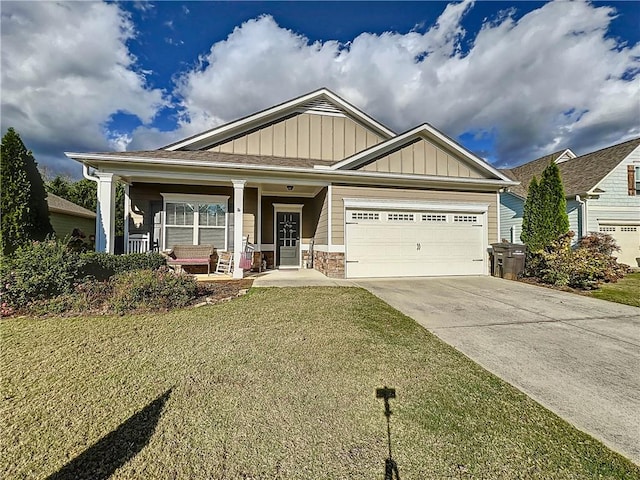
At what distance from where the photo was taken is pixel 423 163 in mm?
10031

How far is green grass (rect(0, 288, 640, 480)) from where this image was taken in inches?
73.3

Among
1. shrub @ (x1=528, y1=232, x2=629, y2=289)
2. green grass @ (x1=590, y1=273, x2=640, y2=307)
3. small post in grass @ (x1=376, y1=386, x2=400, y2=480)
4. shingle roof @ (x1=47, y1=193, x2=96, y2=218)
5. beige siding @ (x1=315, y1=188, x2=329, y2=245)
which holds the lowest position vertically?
small post in grass @ (x1=376, y1=386, x2=400, y2=480)

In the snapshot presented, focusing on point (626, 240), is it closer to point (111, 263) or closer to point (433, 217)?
point (433, 217)

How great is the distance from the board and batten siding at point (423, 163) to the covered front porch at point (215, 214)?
2249 mm

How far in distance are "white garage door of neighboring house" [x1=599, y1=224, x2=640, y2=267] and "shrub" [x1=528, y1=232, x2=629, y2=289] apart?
3.57 m

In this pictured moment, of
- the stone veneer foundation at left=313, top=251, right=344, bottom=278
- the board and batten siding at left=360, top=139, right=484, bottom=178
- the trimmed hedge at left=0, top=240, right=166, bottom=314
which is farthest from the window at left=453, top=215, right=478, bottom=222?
the trimmed hedge at left=0, top=240, right=166, bottom=314

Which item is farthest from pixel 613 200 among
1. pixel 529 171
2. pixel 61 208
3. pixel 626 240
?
pixel 61 208

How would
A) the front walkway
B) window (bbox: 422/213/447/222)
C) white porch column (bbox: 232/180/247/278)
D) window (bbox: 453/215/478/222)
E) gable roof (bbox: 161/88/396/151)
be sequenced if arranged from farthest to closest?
gable roof (bbox: 161/88/396/151) < window (bbox: 453/215/478/222) < window (bbox: 422/213/447/222) < white porch column (bbox: 232/180/247/278) < the front walkway

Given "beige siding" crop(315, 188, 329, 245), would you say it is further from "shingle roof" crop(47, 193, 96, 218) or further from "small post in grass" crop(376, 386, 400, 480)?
"shingle roof" crop(47, 193, 96, 218)

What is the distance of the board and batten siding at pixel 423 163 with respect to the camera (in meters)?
9.74

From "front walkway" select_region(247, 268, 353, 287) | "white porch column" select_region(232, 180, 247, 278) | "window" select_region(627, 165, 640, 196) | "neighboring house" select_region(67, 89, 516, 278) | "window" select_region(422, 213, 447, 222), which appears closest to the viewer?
"front walkway" select_region(247, 268, 353, 287)

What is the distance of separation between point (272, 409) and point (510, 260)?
9.78 metres

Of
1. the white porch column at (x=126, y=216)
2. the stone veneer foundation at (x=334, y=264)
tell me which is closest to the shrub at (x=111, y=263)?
the white porch column at (x=126, y=216)

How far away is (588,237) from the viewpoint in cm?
1124
